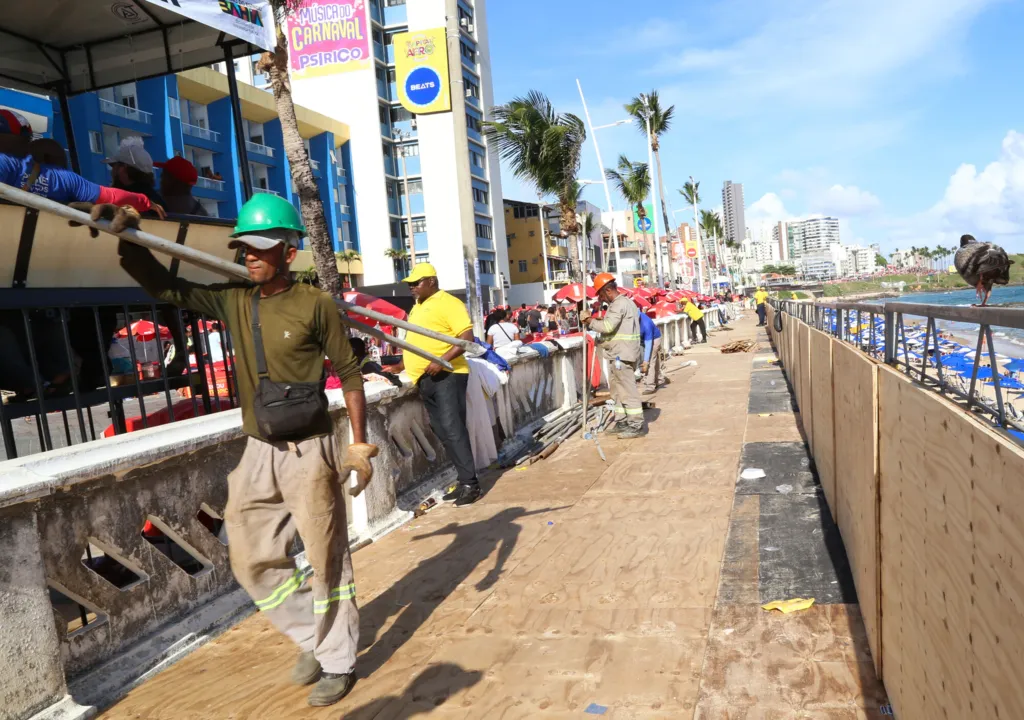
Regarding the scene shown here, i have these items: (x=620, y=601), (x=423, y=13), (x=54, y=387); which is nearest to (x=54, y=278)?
(x=54, y=387)

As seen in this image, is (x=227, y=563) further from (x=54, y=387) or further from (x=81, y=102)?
(x=81, y=102)

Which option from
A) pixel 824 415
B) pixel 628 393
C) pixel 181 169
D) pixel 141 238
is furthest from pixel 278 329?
pixel 628 393

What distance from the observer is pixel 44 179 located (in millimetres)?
4512

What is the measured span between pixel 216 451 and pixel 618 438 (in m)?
5.86

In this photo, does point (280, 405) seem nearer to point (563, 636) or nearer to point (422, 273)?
point (563, 636)

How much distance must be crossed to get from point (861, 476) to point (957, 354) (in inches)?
64.1

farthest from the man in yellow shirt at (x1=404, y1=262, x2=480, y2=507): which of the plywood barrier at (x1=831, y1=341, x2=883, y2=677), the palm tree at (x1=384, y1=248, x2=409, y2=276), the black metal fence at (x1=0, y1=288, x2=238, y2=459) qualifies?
the palm tree at (x1=384, y1=248, x2=409, y2=276)

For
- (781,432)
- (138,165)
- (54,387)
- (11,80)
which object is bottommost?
(781,432)

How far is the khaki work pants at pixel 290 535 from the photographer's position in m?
3.60

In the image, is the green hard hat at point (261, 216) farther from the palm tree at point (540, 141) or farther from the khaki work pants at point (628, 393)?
the palm tree at point (540, 141)

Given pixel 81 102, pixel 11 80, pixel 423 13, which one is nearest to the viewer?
pixel 11 80

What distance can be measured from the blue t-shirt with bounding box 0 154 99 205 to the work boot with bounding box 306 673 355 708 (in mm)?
2862

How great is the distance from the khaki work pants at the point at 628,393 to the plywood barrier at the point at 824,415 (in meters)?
2.23

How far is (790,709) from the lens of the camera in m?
3.18
